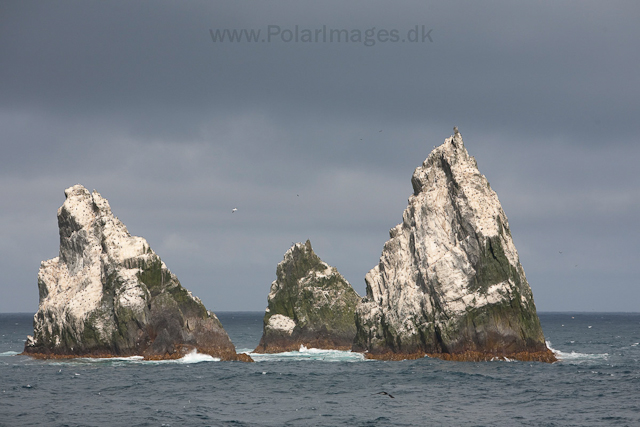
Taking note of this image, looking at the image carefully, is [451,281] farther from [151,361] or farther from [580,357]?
[151,361]

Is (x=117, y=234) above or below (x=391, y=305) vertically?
above

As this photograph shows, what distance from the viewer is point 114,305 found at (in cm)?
7294

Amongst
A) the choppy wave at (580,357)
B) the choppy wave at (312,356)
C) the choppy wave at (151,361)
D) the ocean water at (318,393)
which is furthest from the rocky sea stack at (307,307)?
the choppy wave at (580,357)

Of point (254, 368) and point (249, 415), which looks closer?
point (249, 415)

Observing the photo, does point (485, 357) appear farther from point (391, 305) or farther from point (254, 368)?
point (254, 368)

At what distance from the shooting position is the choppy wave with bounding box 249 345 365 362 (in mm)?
77375

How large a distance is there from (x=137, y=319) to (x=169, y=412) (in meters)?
27.8

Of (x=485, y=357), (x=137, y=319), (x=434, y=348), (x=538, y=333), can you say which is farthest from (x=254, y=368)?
(x=538, y=333)

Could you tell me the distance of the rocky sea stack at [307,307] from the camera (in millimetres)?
93312

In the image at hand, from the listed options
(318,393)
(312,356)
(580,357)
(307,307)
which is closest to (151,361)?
(312,356)

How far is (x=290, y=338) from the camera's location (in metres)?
93.6

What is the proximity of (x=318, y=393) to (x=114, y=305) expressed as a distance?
2911 centimetres

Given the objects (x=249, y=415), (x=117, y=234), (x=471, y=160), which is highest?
(x=471, y=160)

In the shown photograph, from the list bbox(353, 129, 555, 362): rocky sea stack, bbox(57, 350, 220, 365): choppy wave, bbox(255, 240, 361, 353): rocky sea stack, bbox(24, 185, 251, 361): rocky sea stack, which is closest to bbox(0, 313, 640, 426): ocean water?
bbox(57, 350, 220, 365): choppy wave
